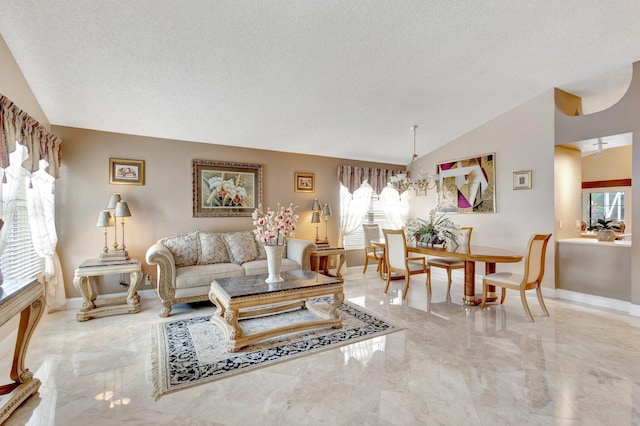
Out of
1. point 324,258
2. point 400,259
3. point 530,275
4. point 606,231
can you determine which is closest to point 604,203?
point 606,231

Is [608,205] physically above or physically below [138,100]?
below

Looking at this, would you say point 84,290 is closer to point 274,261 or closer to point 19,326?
point 19,326

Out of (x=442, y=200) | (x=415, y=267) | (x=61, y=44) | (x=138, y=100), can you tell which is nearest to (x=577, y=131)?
(x=442, y=200)

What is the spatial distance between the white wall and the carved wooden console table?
18.9ft

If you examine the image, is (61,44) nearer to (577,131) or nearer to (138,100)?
(138,100)

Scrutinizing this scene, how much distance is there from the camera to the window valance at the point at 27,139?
7.73 feet

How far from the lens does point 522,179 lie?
4656 millimetres

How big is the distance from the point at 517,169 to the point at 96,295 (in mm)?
6255

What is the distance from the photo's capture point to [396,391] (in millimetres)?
2096

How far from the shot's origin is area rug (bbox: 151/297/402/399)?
2.33 meters

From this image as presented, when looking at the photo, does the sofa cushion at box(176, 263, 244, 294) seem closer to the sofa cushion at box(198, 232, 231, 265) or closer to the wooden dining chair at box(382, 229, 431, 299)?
the sofa cushion at box(198, 232, 231, 265)

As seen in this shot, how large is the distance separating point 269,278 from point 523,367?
2.44m

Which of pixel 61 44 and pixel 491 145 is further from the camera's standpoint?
pixel 491 145

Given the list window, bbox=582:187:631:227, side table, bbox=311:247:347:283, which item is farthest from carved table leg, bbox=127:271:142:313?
window, bbox=582:187:631:227
